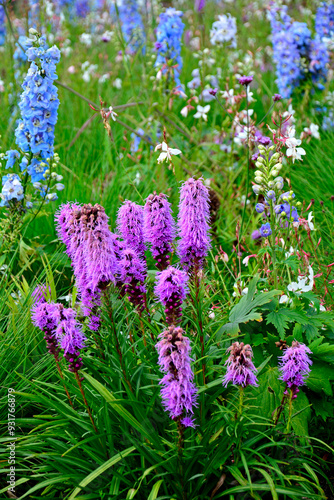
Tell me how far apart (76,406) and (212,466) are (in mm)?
647

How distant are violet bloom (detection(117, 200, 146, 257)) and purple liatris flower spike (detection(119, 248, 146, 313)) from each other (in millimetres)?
82

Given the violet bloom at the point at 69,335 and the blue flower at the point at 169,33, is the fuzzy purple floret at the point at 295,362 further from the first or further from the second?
the blue flower at the point at 169,33

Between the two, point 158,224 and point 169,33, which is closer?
point 158,224

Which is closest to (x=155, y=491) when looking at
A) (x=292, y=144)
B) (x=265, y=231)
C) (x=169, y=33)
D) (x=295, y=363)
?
(x=295, y=363)

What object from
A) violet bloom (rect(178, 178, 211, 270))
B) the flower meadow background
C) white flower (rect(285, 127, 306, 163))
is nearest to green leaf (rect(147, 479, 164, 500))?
the flower meadow background

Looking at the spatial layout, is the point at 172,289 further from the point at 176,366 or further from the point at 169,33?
the point at 169,33

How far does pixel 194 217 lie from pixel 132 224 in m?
0.29

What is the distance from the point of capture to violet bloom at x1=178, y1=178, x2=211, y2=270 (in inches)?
67.0

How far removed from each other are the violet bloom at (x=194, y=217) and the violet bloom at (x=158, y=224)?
0.25ft

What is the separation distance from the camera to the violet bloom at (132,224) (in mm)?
1871

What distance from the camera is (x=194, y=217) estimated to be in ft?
5.59

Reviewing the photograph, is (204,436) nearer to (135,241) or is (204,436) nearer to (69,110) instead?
(135,241)

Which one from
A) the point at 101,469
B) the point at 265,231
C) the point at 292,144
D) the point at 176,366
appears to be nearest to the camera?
the point at 176,366

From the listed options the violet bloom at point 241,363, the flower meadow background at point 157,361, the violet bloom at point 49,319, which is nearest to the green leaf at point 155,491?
the flower meadow background at point 157,361
